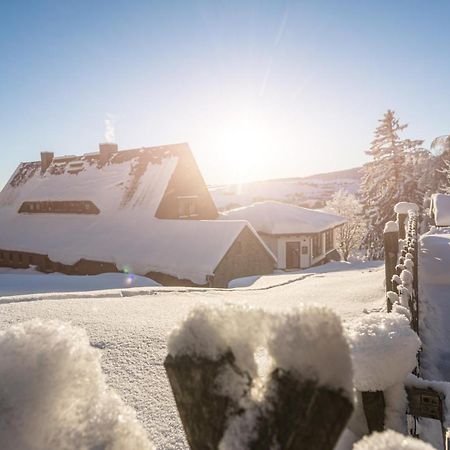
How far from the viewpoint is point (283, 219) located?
27.9 metres

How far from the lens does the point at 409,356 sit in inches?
75.3

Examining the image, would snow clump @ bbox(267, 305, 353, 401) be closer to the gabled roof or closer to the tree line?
the gabled roof

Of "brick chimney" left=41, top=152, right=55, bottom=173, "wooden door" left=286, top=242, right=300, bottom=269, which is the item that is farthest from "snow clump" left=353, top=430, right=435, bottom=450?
"brick chimney" left=41, top=152, right=55, bottom=173

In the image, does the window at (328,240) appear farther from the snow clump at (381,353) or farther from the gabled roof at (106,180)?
the snow clump at (381,353)

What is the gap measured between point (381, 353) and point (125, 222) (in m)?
22.0

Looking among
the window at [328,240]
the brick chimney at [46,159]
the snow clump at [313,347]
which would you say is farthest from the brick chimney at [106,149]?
the snow clump at [313,347]

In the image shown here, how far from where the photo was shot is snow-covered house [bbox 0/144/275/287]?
1767cm

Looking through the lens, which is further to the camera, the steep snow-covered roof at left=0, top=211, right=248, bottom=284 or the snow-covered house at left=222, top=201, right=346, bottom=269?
the snow-covered house at left=222, top=201, right=346, bottom=269

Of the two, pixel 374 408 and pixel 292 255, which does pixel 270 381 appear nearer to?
pixel 374 408

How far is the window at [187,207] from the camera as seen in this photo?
24.8 metres

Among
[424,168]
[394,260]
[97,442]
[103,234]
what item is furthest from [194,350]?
[424,168]

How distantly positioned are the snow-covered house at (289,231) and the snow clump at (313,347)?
26.4 metres

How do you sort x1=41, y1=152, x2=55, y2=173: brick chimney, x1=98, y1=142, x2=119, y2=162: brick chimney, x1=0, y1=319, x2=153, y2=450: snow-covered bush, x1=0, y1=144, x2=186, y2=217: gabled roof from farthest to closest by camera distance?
x1=41, y1=152, x2=55, y2=173: brick chimney, x1=98, y1=142, x2=119, y2=162: brick chimney, x1=0, y1=144, x2=186, y2=217: gabled roof, x1=0, y1=319, x2=153, y2=450: snow-covered bush

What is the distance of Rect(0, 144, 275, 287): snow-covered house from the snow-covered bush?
1502 cm
